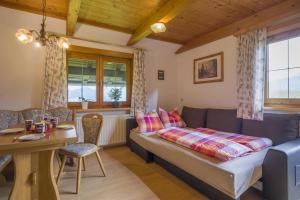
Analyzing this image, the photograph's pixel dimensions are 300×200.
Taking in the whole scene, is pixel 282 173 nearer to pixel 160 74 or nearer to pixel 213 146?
pixel 213 146

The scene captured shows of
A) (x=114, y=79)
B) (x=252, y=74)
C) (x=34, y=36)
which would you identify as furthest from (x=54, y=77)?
A: (x=252, y=74)

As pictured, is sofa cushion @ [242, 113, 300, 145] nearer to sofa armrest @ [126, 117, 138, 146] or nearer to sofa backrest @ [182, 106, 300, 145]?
sofa backrest @ [182, 106, 300, 145]

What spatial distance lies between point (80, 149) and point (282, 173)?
2.13 meters

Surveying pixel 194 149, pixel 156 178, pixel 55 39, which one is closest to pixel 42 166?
pixel 156 178

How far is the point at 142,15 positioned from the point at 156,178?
8.71ft

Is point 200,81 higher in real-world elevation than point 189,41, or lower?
lower

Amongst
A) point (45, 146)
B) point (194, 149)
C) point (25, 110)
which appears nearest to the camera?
point (45, 146)

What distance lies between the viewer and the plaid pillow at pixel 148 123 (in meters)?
3.19

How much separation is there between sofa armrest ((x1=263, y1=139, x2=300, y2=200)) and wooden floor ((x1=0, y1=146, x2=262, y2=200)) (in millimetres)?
273

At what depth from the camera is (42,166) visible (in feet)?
5.54

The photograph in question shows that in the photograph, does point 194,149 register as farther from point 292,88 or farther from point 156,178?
point 292,88

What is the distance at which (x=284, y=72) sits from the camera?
8.38 ft

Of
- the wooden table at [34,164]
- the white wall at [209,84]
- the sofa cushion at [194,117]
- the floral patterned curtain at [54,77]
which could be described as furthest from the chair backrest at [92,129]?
the white wall at [209,84]

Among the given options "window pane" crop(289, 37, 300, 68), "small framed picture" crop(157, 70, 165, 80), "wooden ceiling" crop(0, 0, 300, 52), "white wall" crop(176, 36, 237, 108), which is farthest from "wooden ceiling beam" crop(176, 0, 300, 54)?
"small framed picture" crop(157, 70, 165, 80)
